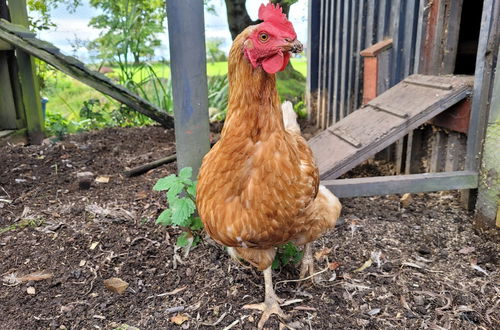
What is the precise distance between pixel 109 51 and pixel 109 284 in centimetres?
516


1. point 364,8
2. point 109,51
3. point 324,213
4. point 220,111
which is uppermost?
point 364,8

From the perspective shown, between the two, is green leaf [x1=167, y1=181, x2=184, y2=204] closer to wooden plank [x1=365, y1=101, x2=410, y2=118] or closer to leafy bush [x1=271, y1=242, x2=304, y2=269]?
leafy bush [x1=271, y1=242, x2=304, y2=269]

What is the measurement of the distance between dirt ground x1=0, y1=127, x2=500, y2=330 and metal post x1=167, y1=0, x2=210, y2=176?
0.61 metres

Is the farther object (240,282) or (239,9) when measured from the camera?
(239,9)

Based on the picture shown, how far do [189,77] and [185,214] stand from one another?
71 cm

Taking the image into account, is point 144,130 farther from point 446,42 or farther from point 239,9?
point 446,42

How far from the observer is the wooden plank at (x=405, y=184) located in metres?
2.63

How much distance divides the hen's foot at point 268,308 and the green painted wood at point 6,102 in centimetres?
367

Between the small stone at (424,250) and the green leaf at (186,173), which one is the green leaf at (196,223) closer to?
the green leaf at (186,173)

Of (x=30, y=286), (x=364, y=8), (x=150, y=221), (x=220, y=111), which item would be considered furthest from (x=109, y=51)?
(x=30, y=286)

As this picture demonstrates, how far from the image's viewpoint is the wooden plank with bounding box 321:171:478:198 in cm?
263

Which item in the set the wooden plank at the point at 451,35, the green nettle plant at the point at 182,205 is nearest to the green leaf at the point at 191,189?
the green nettle plant at the point at 182,205

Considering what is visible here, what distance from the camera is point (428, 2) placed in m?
3.07

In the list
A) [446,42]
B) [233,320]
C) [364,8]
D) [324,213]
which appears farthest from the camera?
[364,8]
